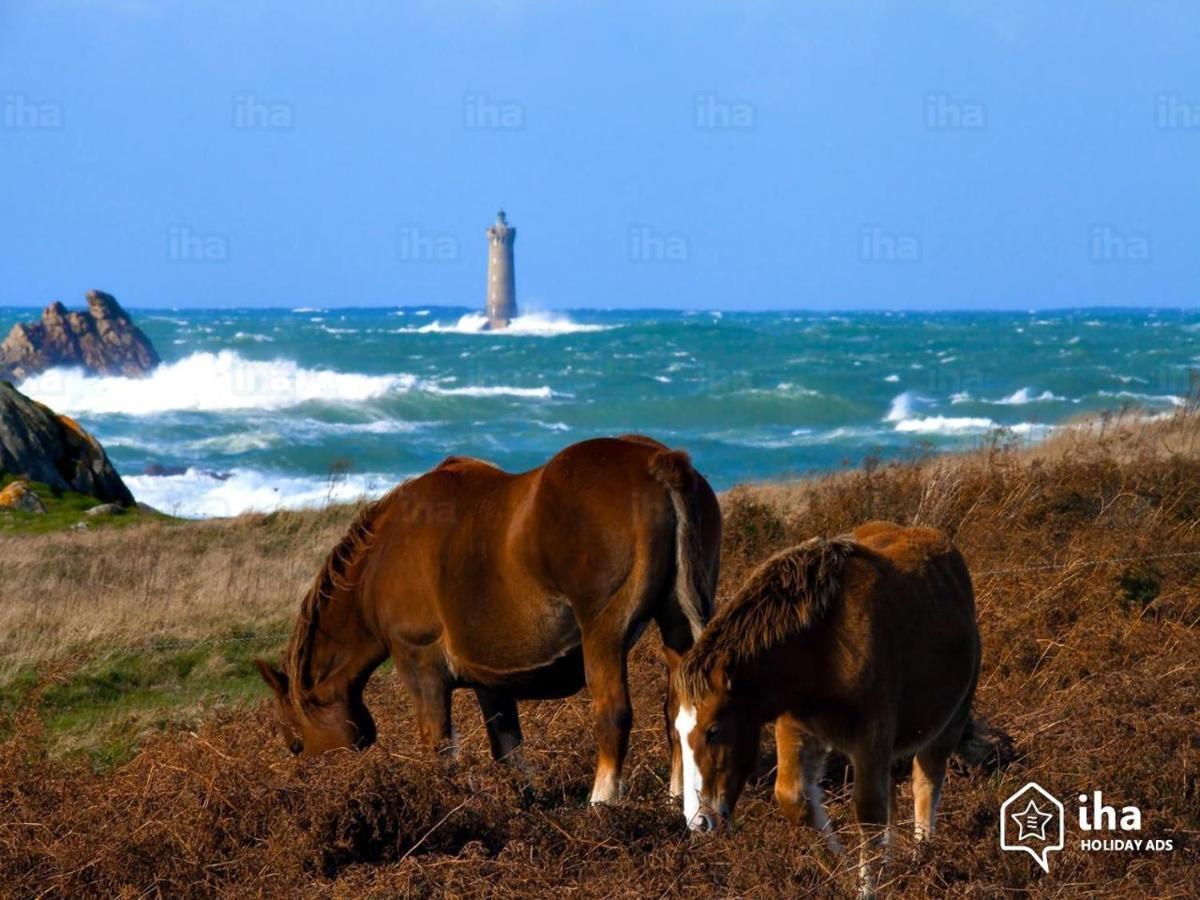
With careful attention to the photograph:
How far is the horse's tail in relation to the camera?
19.9 feet

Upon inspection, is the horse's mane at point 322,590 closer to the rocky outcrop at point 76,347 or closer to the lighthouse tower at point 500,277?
the rocky outcrop at point 76,347

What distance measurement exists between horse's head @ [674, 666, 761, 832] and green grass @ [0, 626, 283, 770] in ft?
15.1

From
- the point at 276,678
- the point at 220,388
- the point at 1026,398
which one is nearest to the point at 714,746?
the point at 276,678

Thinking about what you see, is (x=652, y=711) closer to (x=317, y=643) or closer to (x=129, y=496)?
(x=317, y=643)

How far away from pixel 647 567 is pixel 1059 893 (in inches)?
79.7

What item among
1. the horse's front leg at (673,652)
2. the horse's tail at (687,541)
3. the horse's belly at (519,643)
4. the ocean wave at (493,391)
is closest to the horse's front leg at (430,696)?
the horse's belly at (519,643)

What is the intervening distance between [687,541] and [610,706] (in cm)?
75

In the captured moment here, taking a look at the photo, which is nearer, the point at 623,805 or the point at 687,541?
the point at 623,805

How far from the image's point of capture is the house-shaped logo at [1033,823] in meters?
5.45

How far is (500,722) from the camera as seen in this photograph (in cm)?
683

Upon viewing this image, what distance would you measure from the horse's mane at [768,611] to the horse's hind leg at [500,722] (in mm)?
1863

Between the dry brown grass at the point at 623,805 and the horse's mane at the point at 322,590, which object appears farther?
the horse's mane at the point at 322,590

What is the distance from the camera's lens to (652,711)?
7.58 meters

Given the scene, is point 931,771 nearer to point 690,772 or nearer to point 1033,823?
point 1033,823
